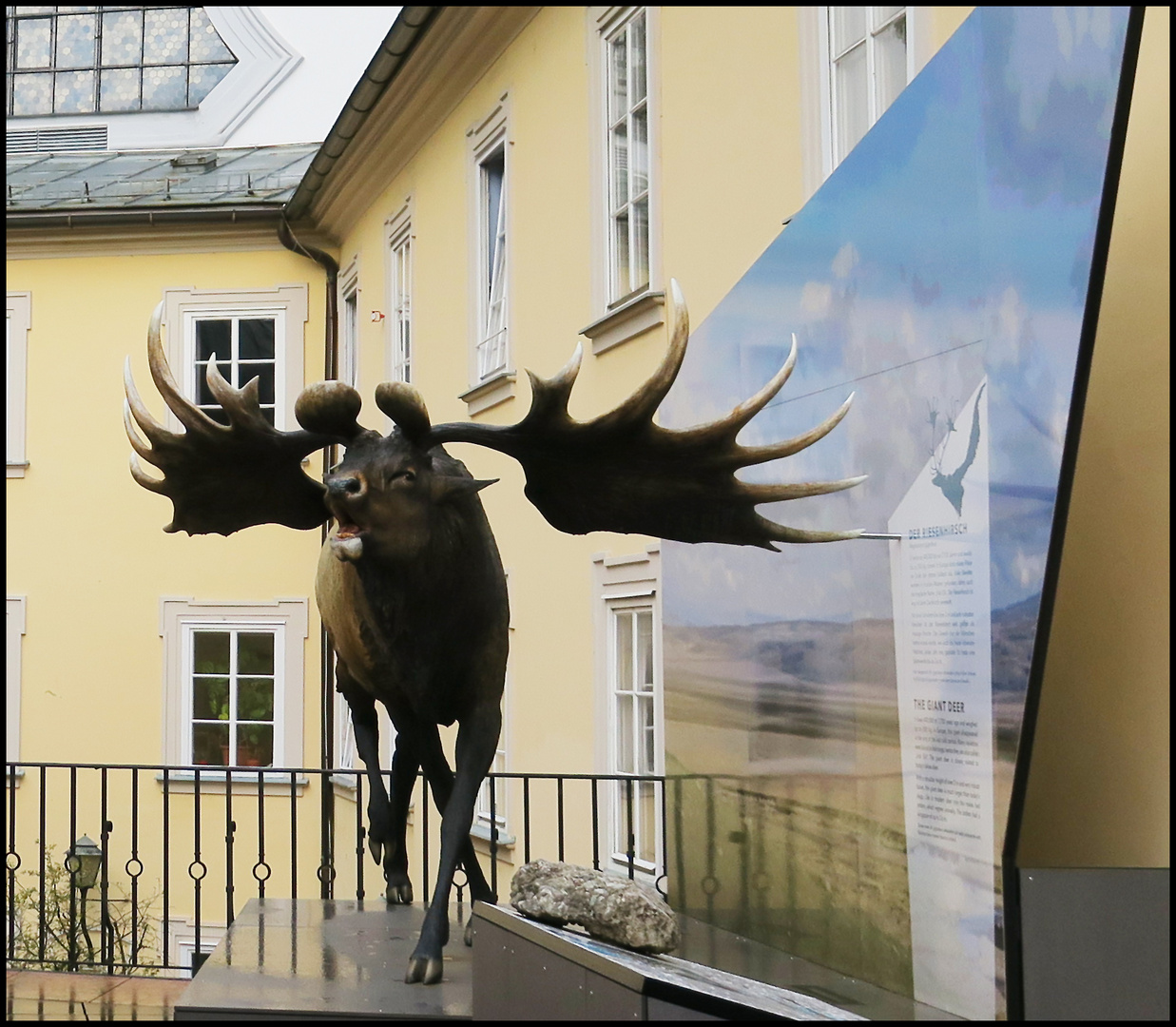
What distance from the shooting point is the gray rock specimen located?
398 cm

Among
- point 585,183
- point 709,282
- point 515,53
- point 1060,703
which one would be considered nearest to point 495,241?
point 515,53

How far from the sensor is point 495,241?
12.0 meters

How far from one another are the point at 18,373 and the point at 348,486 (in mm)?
14036

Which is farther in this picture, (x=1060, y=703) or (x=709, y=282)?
(x=709, y=282)

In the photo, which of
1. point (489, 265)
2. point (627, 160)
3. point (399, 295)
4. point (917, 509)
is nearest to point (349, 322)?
point (399, 295)

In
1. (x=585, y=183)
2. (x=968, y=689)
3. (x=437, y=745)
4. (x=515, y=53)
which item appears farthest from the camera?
(x=515, y=53)

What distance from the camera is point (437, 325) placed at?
1312cm

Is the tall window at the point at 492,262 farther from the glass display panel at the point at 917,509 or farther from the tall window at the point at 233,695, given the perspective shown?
the glass display panel at the point at 917,509

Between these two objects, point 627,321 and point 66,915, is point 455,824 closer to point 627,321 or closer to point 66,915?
point 627,321

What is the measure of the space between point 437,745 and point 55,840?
40.4 feet

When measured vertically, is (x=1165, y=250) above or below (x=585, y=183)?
below

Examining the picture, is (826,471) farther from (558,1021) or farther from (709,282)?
(709,282)

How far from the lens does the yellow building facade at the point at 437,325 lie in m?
8.05

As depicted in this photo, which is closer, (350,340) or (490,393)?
(490,393)
